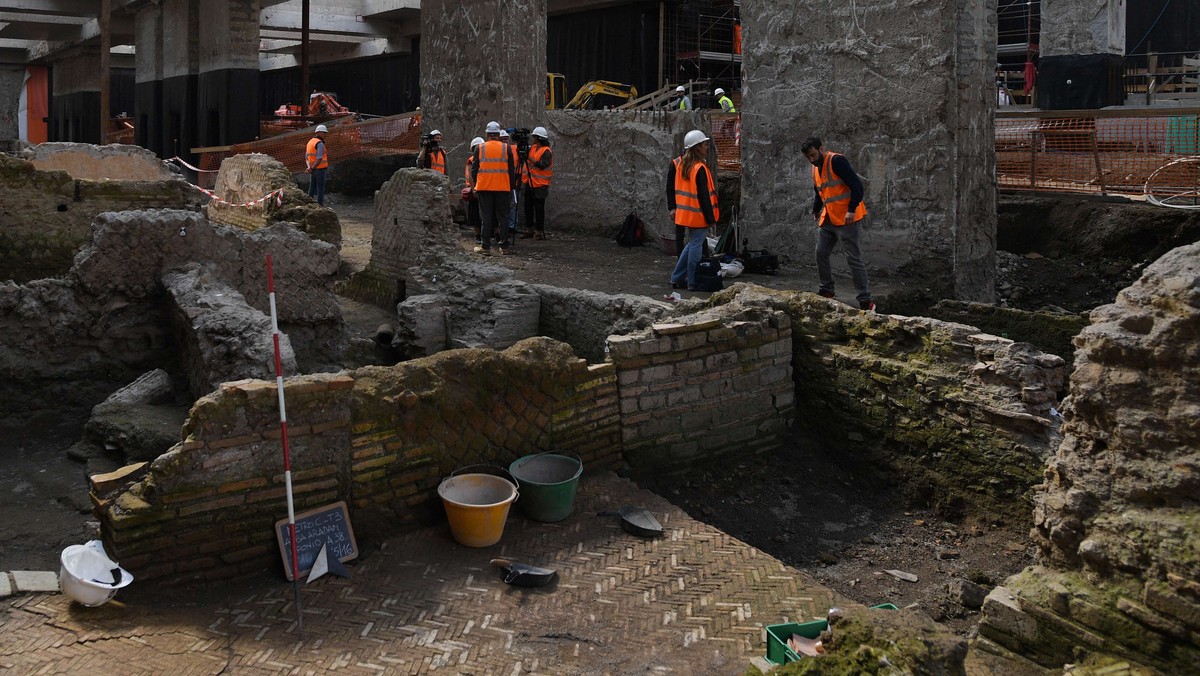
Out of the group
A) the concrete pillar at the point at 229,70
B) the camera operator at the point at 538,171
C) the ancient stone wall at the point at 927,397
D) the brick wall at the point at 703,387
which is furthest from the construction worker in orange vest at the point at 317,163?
the brick wall at the point at 703,387

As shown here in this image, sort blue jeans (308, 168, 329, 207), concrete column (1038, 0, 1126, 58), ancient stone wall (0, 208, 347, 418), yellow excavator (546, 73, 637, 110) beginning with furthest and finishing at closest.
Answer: yellow excavator (546, 73, 637, 110) → concrete column (1038, 0, 1126, 58) → blue jeans (308, 168, 329, 207) → ancient stone wall (0, 208, 347, 418)

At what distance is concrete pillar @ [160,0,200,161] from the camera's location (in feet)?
79.6

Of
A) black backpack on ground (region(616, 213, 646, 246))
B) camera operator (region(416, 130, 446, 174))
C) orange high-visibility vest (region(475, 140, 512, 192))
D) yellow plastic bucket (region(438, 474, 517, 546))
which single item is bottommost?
yellow plastic bucket (region(438, 474, 517, 546))

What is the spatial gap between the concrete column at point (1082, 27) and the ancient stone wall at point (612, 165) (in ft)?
29.0

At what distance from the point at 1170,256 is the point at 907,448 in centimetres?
289

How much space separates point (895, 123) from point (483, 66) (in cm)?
747

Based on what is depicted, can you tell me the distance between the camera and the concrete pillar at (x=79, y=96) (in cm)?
3259

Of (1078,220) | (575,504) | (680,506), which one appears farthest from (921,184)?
(575,504)

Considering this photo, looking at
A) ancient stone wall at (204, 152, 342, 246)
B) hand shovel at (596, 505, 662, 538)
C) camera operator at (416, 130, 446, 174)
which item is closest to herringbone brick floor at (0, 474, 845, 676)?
hand shovel at (596, 505, 662, 538)

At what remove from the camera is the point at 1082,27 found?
61.1 ft

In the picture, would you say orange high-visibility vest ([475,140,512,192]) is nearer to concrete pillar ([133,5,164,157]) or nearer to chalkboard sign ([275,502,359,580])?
chalkboard sign ([275,502,359,580])

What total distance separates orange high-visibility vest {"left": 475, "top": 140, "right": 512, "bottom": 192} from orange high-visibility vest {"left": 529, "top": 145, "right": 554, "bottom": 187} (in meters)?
1.36

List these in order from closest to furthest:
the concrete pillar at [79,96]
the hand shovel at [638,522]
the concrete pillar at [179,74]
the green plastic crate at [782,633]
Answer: the green plastic crate at [782,633]
the hand shovel at [638,522]
the concrete pillar at [179,74]
the concrete pillar at [79,96]

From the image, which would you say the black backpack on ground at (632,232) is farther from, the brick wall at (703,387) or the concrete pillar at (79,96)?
the concrete pillar at (79,96)
